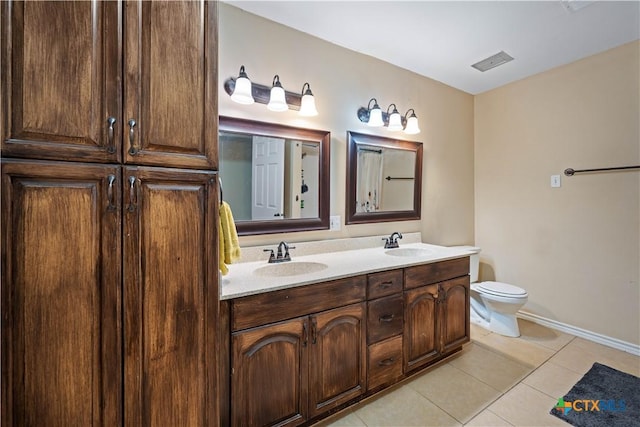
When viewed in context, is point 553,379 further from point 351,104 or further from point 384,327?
point 351,104

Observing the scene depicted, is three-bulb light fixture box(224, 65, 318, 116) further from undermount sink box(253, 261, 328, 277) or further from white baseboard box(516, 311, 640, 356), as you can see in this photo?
white baseboard box(516, 311, 640, 356)

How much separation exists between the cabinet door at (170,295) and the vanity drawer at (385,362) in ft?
3.03

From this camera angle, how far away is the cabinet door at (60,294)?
0.77 m

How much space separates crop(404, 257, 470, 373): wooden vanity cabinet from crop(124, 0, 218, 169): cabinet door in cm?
144

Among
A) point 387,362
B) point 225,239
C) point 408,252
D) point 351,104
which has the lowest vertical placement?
point 387,362

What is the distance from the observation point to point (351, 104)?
225cm

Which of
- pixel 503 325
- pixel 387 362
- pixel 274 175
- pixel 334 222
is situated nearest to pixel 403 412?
pixel 387 362

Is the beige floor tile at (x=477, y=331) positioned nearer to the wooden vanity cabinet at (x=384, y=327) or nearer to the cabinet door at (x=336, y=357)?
the wooden vanity cabinet at (x=384, y=327)

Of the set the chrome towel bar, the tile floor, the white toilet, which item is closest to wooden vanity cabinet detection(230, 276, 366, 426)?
the tile floor

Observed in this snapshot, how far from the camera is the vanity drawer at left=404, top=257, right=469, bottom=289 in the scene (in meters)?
1.81

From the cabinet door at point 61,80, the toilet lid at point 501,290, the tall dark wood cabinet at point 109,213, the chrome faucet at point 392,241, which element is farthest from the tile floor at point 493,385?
the cabinet door at point 61,80

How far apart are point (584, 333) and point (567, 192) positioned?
1250 mm

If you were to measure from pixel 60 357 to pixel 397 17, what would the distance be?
239 cm

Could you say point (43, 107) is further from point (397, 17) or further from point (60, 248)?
point (397, 17)
